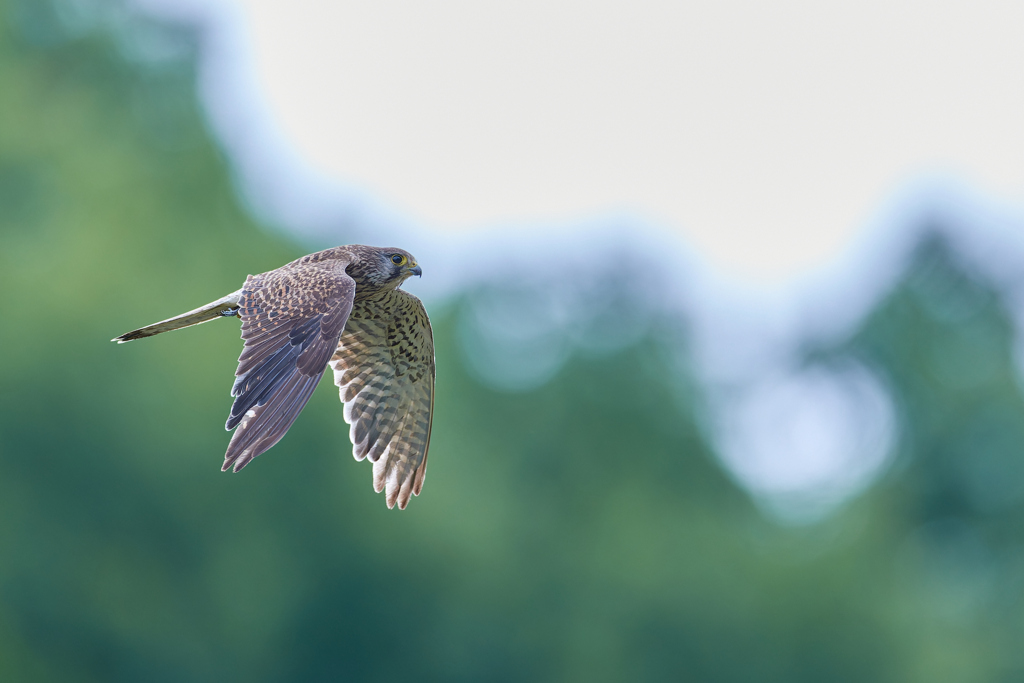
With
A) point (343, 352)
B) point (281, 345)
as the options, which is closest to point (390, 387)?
point (343, 352)

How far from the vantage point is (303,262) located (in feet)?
24.1

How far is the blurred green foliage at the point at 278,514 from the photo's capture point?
21.2 m

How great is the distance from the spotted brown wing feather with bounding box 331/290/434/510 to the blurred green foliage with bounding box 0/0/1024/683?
13.3m

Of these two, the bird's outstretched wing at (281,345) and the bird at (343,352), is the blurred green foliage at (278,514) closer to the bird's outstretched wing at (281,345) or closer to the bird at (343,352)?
the bird at (343,352)

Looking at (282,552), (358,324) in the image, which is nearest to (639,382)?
(282,552)

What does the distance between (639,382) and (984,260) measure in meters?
13.6

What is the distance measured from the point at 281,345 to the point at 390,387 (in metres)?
2.11

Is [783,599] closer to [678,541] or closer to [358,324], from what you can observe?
[678,541]

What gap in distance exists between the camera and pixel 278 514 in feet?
75.0

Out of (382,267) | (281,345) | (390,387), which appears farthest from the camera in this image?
(390,387)

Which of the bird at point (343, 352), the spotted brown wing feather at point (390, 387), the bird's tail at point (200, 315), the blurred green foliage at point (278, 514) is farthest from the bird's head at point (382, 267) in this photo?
the blurred green foliage at point (278, 514)

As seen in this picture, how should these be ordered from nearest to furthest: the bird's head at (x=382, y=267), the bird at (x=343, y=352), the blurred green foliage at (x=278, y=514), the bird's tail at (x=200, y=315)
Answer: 1. the bird at (x=343, y=352)
2. the bird's tail at (x=200, y=315)
3. the bird's head at (x=382, y=267)
4. the blurred green foliage at (x=278, y=514)

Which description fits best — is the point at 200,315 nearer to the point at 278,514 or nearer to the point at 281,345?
the point at 281,345

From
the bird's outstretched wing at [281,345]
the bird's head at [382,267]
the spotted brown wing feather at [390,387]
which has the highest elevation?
the bird's head at [382,267]
